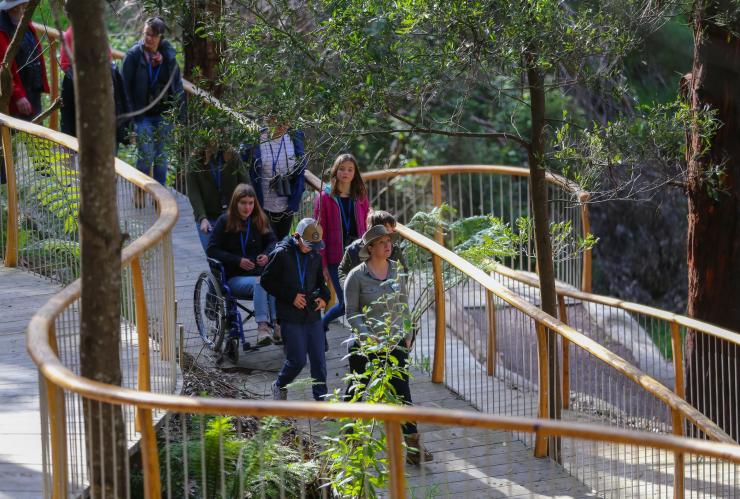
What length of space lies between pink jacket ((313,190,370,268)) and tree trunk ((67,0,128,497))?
188 inches

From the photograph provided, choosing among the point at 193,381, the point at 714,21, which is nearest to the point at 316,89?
the point at 193,381

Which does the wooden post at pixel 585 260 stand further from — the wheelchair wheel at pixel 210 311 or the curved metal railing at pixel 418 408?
the wheelchair wheel at pixel 210 311

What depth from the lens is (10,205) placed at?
941 centimetres

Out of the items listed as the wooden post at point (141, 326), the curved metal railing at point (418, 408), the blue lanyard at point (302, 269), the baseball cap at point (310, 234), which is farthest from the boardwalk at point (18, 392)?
the baseball cap at point (310, 234)

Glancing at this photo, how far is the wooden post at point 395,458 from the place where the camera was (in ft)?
14.1

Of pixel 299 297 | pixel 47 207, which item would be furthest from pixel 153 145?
pixel 299 297

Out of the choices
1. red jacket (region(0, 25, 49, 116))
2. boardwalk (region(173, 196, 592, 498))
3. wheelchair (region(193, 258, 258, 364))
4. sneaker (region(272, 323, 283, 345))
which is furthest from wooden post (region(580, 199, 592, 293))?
red jacket (region(0, 25, 49, 116))

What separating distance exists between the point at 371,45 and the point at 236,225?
74.9 inches

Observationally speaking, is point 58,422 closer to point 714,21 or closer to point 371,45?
point 371,45

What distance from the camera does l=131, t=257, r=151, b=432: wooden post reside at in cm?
624

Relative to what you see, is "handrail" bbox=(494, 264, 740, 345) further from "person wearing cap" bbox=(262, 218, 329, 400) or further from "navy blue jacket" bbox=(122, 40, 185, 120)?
"navy blue jacket" bbox=(122, 40, 185, 120)

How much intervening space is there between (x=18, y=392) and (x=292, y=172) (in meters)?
3.21

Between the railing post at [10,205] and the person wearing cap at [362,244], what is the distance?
2733mm

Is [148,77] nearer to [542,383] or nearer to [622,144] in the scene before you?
[622,144]
